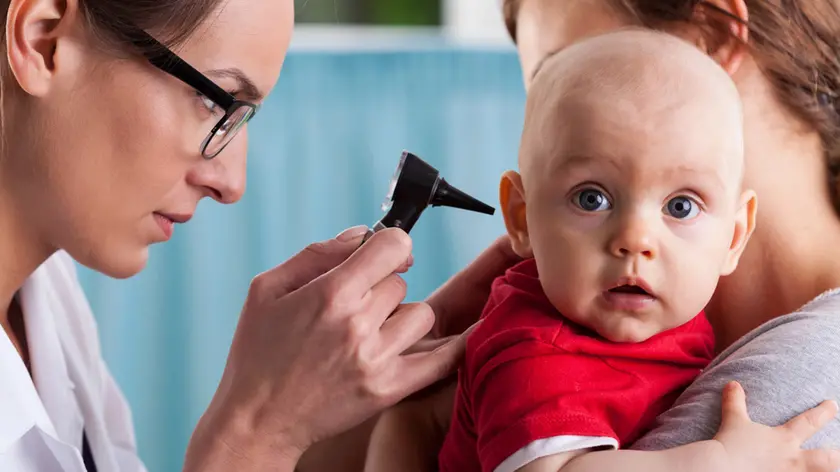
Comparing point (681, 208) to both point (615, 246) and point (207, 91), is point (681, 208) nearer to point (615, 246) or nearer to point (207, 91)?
point (615, 246)

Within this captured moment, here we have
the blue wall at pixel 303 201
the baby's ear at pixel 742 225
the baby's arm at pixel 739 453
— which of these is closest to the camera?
the baby's arm at pixel 739 453

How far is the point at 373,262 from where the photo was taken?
1.03 metres

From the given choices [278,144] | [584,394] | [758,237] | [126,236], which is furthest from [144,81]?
[278,144]

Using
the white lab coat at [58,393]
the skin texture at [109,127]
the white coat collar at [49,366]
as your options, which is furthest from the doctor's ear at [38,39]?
the white coat collar at [49,366]

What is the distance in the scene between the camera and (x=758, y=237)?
3.55ft

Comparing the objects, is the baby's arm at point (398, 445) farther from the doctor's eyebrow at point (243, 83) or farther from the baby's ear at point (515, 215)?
the doctor's eyebrow at point (243, 83)

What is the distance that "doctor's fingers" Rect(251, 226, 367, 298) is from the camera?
1085 millimetres

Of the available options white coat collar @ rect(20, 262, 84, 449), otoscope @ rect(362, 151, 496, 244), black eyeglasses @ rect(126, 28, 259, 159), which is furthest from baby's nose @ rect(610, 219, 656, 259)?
white coat collar @ rect(20, 262, 84, 449)

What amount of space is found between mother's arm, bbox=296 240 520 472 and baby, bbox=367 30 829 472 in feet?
1.04

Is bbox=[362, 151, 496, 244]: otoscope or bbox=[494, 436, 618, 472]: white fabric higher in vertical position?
bbox=[362, 151, 496, 244]: otoscope

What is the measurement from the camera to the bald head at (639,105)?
89 centimetres

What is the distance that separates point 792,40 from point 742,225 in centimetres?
24

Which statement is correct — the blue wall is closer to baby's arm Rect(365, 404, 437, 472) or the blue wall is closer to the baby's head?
baby's arm Rect(365, 404, 437, 472)

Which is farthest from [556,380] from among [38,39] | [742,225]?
[38,39]
